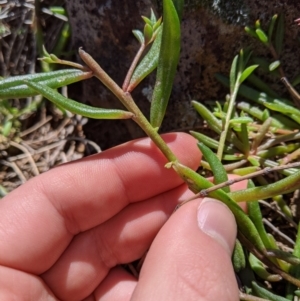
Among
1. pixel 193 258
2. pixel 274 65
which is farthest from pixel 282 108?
pixel 193 258

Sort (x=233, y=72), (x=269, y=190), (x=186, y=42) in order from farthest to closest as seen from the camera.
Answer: (x=186, y=42)
(x=233, y=72)
(x=269, y=190)

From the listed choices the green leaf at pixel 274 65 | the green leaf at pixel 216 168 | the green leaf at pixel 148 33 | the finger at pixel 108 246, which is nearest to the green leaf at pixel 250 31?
the green leaf at pixel 274 65

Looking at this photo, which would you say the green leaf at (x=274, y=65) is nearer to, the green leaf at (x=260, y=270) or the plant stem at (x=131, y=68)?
the plant stem at (x=131, y=68)

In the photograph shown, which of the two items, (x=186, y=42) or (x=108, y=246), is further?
(x=186, y=42)

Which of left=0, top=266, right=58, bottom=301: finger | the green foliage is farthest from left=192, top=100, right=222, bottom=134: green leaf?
left=0, top=266, right=58, bottom=301: finger

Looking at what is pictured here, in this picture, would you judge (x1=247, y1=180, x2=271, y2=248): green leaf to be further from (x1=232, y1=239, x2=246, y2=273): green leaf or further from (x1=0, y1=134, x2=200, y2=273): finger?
(x1=0, y1=134, x2=200, y2=273): finger

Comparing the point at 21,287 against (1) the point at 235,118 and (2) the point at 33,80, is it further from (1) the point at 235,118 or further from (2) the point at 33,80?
(1) the point at 235,118

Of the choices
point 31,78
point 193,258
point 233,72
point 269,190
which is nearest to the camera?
point 193,258

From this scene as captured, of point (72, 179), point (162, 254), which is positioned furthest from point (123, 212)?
point (162, 254)
